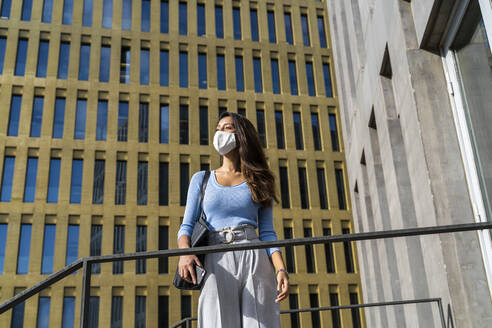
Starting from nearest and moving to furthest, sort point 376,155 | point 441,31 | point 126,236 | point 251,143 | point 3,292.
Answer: point 251,143 → point 441,31 → point 376,155 → point 3,292 → point 126,236

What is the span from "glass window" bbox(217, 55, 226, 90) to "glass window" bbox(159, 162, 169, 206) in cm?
568

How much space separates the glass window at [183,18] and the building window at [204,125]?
4.85 m

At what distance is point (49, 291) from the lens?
27.8m

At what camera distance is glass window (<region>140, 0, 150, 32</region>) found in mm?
32969

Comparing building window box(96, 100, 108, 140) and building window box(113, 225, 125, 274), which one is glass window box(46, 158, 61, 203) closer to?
building window box(96, 100, 108, 140)

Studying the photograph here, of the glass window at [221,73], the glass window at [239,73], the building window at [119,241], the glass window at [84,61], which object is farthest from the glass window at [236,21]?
the building window at [119,241]

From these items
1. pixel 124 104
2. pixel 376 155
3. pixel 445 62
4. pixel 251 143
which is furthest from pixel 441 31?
pixel 124 104

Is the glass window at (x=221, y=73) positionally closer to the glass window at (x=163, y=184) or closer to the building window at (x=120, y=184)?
the glass window at (x=163, y=184)

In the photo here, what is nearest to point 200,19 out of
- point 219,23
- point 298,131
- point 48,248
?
point 219,23

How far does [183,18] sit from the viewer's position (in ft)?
111

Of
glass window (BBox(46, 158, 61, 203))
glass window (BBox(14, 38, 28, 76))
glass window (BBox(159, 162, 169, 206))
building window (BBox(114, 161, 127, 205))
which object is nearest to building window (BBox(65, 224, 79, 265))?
glass window (BBox(46, 158, 61, 203))

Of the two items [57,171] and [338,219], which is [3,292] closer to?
[57,171]

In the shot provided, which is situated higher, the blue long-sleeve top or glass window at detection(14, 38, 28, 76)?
glass window at detection(14, 38, 28, 76)

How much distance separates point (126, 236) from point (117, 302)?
3.16 metres
